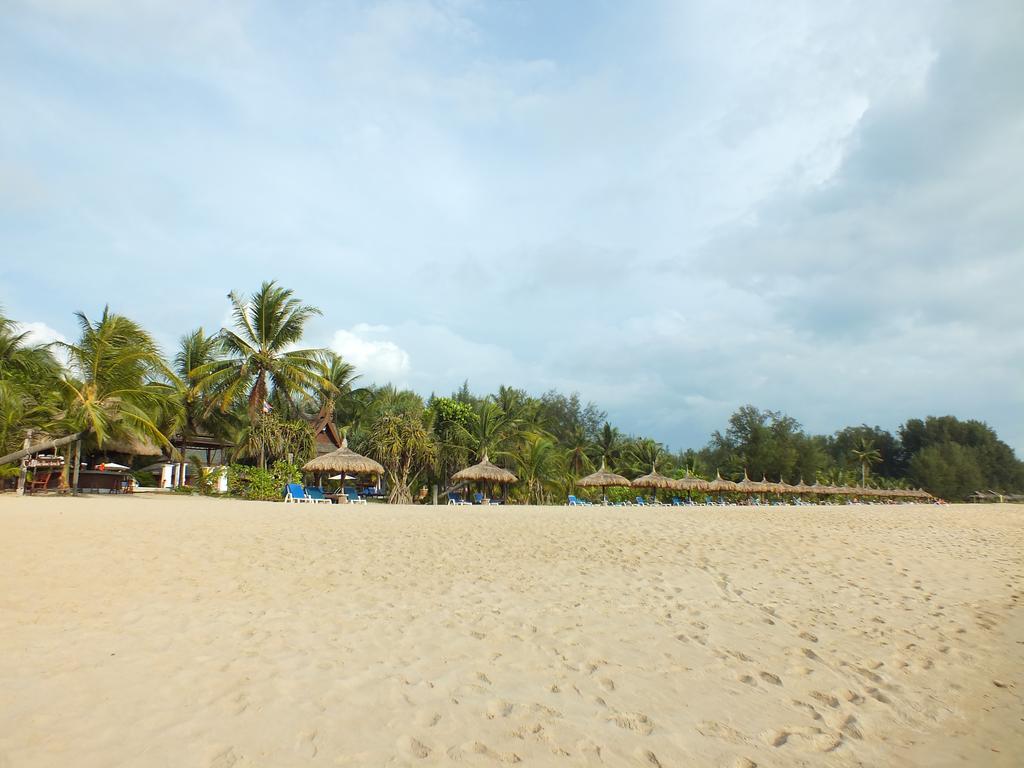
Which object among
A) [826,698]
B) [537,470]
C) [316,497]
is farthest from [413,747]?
[537,470]

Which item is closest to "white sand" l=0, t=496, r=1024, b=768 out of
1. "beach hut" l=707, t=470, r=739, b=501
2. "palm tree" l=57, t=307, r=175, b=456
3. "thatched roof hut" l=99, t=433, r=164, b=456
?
"palm tree" l=57, t=307, r=175, b=456

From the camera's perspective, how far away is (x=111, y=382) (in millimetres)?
15359

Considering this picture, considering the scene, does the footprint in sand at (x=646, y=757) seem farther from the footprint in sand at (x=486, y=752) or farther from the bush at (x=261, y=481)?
the bush at (x=261, y=481)

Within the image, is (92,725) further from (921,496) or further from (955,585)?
(921,496)

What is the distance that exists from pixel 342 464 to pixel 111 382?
295 inches

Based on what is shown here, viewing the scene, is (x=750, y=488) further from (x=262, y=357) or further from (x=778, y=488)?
(x=262, y=357)

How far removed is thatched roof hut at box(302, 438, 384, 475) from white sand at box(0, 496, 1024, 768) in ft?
41.4

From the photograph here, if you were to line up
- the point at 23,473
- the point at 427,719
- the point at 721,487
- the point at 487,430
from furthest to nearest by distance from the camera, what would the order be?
1. the point at 721,487
2. the point at 487,430
3. the point at 23,473
4. the point at 427,719

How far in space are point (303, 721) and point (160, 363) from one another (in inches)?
619

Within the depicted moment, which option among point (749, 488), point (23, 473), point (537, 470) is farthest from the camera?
point (749, 488)

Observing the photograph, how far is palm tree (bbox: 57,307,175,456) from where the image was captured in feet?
47.6

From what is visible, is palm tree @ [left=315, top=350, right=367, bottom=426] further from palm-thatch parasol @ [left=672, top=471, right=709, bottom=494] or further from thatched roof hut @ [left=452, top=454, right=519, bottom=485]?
palm-thatch parasol @ [left=672, top=471, right=709, bottom=494]

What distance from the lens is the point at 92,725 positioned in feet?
9.21

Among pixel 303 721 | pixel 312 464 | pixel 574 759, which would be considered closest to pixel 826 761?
pixel 574 759
